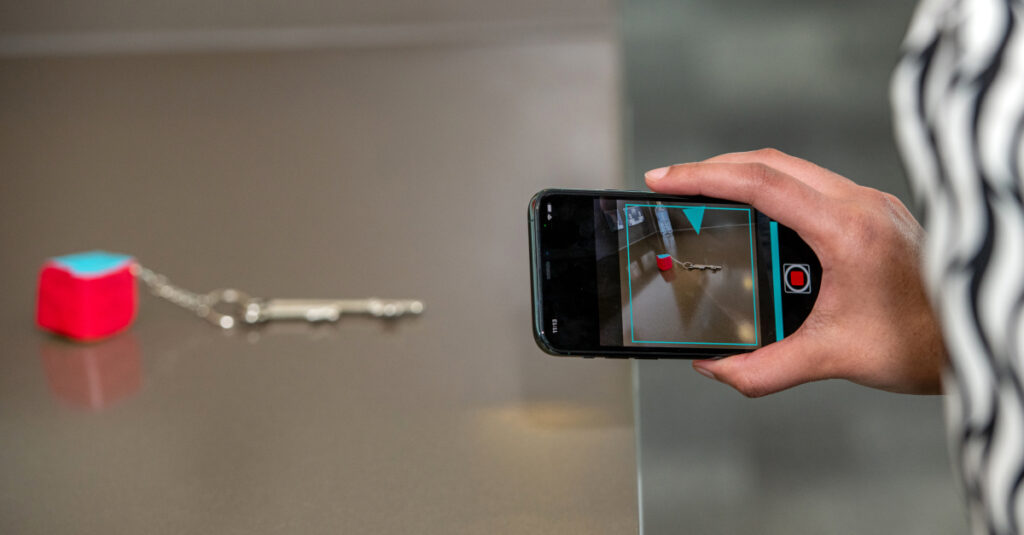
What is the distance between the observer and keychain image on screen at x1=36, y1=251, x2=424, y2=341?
0.50 metres

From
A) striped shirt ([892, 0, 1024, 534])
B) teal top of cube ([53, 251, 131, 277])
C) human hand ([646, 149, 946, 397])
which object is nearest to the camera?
striped shirt ([892, 0, 1024, 534])

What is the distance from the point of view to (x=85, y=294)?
1.66 feet

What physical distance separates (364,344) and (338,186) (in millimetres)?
208

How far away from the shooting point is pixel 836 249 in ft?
1.09

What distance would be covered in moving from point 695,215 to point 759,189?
26 mm

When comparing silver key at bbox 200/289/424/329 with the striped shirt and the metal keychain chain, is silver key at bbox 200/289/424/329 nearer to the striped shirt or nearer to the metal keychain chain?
the metal keychain chain

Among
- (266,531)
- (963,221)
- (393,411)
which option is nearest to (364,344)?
(393,411)

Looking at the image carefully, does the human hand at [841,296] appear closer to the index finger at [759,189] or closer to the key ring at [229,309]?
the index finger at [759,189]

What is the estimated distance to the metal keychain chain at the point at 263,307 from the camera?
1.80 feet

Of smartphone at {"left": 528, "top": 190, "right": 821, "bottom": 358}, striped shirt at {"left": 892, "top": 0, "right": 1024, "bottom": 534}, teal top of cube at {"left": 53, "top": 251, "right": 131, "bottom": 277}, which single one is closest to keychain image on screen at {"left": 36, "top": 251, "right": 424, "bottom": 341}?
teal top of cube at {"left": 53, "top": 251, "right": 131, "bottom": 277}

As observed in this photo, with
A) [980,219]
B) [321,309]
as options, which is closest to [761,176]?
[980,219]

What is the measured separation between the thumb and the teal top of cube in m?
0.35

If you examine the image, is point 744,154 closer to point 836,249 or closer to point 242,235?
point 836,249

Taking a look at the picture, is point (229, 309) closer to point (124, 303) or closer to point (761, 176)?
point (124, 303)
